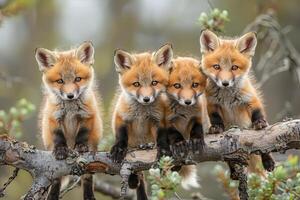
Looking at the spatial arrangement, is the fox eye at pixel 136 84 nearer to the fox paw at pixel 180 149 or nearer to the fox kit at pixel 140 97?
the fox kit at pixel 140 97

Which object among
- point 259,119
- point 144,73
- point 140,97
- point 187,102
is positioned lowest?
point 259,119

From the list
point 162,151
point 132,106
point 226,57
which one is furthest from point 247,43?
point 162,151

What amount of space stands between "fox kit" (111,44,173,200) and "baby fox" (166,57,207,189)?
0.09 m

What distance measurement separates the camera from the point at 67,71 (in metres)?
6.50

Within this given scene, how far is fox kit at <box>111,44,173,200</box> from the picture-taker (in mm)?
6305

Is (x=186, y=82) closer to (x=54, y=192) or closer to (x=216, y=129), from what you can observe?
(x=216, y=129)

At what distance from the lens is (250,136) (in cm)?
562

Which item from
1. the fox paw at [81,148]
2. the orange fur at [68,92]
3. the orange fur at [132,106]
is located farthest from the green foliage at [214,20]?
the fox paw at [81,148]

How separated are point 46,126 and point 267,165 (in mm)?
2179

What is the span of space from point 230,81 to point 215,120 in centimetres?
40

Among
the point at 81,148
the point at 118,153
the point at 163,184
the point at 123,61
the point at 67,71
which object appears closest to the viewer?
the point at 163,184

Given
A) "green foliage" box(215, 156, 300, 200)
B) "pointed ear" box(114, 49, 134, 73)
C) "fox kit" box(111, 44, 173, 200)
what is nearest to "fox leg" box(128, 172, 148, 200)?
"fox kit" box(111, 44, 173, 200)

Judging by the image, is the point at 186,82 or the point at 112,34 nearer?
the point at 186,82

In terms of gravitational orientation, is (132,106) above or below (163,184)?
above
